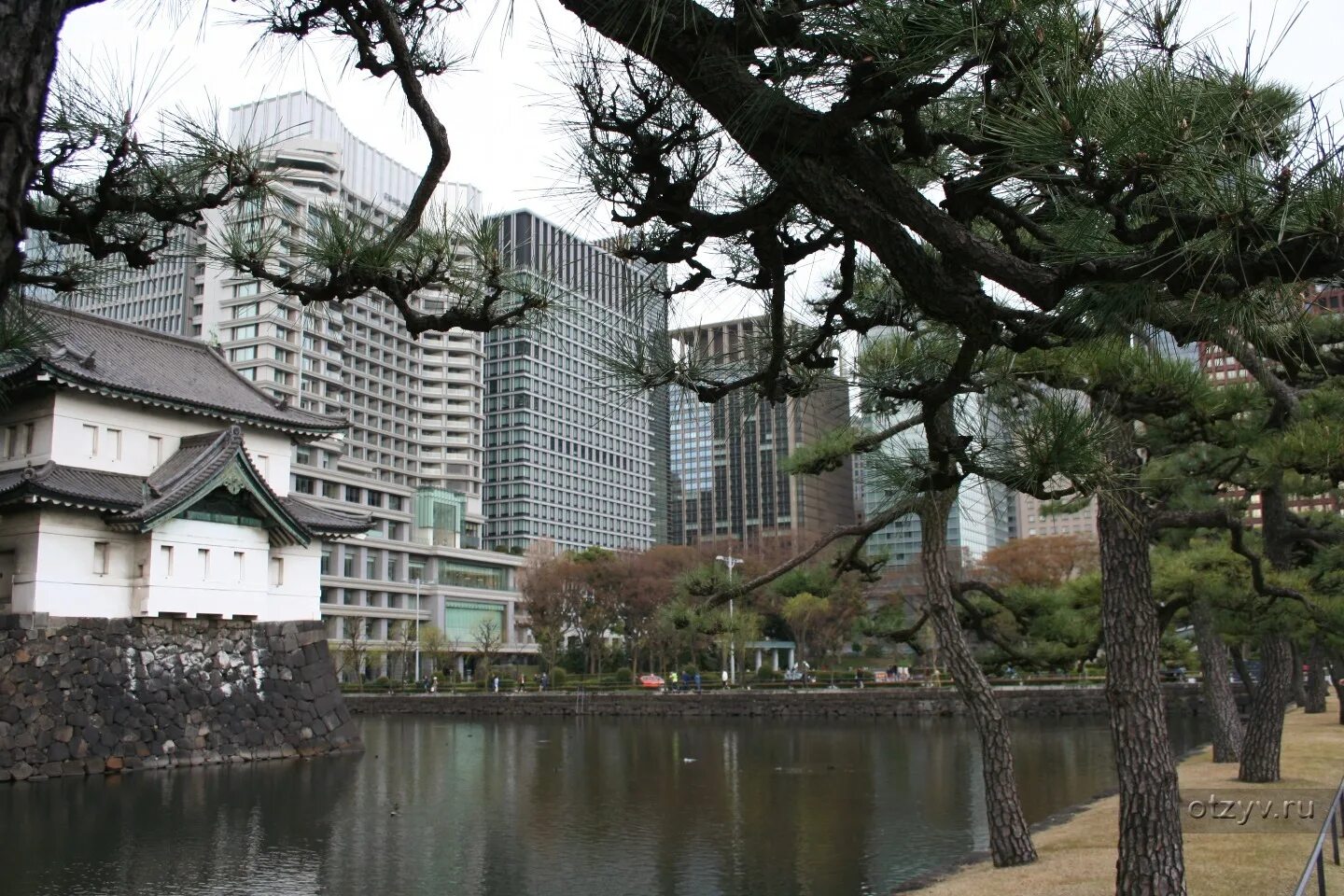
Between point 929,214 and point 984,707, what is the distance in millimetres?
5586

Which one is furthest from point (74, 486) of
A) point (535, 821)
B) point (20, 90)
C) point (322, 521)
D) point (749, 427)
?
point (20, 90)

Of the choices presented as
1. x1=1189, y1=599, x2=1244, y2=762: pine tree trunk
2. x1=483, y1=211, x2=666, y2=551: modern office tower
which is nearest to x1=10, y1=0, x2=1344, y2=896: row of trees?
x1=1189, y1=599, x2=1244, y2=762: pine tree trunk

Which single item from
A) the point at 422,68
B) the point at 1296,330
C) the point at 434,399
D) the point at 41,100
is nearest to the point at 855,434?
the point at 1296,330

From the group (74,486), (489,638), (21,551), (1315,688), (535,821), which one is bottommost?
(535,821)

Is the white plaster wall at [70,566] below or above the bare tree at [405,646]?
above

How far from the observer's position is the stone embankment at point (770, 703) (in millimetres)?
31703

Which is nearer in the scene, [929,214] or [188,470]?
[929,214]

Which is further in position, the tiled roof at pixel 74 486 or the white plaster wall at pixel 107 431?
the white plaster wall at pixel 107 431

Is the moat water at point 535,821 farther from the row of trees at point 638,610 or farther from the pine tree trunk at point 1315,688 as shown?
the row of trees at point 638,610

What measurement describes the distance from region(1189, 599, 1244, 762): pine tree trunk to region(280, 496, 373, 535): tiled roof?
57.3ft

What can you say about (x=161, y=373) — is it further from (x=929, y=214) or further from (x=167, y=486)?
(x=929, y=214)

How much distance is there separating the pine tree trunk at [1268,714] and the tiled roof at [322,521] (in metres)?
18.3

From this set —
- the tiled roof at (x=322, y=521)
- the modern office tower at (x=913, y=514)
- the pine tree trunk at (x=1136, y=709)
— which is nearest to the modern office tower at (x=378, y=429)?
the tiled roof at (x=322, y=521)

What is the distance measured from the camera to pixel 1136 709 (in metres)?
5.74
